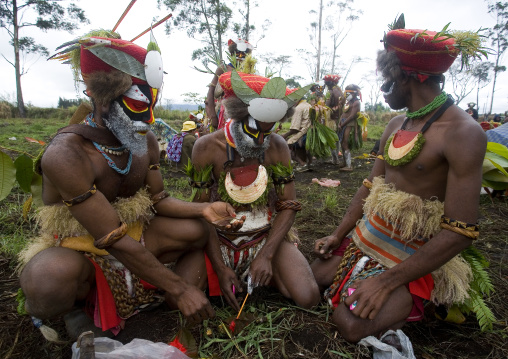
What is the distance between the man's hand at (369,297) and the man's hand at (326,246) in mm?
591

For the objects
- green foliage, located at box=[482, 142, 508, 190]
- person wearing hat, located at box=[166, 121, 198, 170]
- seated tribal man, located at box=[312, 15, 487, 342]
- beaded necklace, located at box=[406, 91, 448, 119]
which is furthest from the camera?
person wearing hat, located at box=[166, 121, 198, 170]

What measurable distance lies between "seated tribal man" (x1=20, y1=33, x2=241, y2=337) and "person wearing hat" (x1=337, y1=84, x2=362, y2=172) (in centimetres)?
645

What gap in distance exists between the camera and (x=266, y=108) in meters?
2.04

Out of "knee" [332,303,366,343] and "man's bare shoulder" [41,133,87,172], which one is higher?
"man's bare shoulder" [41,133,87,172]

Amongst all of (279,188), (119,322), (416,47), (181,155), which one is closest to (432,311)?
(279,188)

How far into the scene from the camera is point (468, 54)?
1.87 meters

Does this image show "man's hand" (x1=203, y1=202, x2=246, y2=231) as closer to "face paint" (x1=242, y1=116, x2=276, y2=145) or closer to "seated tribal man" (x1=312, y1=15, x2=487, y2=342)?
"face paint" (x1=242, y1=116, x2=276, y2=145)

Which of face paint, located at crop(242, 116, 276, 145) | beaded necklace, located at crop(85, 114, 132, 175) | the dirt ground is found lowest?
the dirt ground

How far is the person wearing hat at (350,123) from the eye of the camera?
779cm

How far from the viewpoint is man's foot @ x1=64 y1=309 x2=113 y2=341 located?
1.82 m

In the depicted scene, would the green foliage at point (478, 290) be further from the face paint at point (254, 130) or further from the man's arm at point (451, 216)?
the face paint at point (254, 130)

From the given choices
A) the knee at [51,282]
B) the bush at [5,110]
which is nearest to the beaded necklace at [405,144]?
the knee at [51,282]

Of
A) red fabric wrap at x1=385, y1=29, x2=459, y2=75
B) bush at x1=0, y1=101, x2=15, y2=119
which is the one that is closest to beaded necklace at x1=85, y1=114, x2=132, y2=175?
red fabric wrap at x1=385, y1=29, x2=459, y2=75

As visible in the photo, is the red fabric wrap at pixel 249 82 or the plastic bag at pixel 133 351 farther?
the red fabric wrap at pixel 249 82
